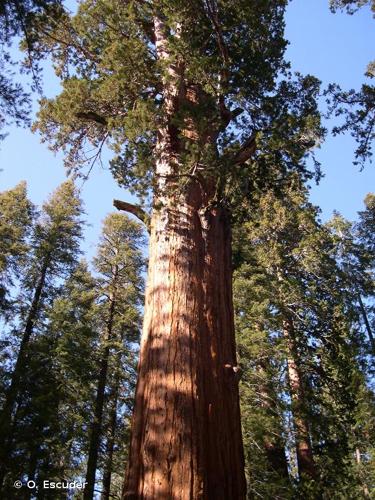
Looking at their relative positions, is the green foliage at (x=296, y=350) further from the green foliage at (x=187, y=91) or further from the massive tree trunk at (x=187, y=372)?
the massive tree trunk at (x=187, y=372)

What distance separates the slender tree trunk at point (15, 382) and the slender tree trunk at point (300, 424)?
751cm

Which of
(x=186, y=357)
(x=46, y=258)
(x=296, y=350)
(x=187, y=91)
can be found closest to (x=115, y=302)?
(x=46, y=258)

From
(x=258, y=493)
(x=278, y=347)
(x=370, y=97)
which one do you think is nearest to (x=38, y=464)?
(x=258, y=493)

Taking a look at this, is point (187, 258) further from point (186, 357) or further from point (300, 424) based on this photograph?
point (300, 424)

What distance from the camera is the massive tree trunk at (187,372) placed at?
3.12 m

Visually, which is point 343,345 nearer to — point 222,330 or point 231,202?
point 231,202

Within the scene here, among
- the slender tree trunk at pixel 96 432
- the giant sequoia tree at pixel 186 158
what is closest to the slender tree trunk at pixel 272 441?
the slender tree trunk at pixel 96 432

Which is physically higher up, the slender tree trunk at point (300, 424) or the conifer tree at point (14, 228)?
the conifer tree at point (14, 228)

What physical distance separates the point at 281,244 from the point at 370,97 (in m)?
6.26

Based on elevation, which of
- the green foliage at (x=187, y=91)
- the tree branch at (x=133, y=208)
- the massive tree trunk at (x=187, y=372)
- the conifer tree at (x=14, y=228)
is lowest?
the massive tree trunk at (x=187, y=372)

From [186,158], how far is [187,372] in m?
2.54

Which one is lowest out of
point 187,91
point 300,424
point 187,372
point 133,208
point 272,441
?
point 187,372

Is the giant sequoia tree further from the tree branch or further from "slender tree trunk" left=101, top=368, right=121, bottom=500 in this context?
"slender tree trunk" left=101, top=368, right=121, bottom=500

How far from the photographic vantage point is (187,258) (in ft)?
14.6
